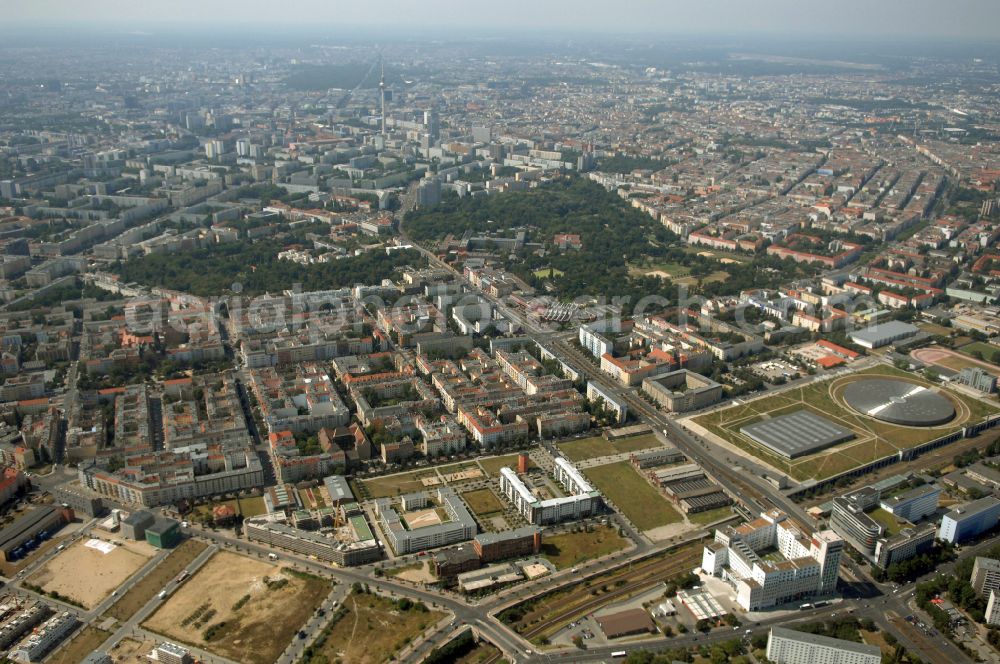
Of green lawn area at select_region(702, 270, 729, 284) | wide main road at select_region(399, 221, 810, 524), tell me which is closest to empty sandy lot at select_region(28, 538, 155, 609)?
wide main road at select_region(399, 221, 810, 524)

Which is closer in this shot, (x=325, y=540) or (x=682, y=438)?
(x=325, y=540)

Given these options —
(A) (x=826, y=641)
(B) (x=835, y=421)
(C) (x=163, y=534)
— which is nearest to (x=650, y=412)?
(B) (x=835, y=421)

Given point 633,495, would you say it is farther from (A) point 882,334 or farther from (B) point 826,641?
(A) point 882,334

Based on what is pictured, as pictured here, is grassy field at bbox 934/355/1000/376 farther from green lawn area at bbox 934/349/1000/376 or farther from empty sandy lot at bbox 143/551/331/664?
empty sandy lot at bbox 143/551/331/664

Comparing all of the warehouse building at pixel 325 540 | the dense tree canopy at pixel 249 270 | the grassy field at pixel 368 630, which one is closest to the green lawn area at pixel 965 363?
the warehouse building at pixel 325 540

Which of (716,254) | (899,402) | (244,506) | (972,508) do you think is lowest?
(244,506)

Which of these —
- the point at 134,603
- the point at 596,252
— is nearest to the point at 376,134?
the point at 596,252

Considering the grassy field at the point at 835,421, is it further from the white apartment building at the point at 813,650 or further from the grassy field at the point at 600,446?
the white apartment building at the point at 813,650
